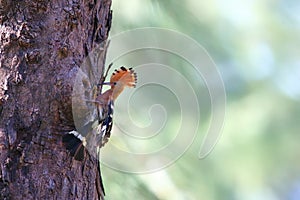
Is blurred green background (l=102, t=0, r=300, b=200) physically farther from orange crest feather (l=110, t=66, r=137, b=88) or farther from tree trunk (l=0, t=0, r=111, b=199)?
tree trunk (l=0, t=0, r=111, b=199)

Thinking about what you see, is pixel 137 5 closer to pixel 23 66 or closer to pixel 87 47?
pixel 87 47

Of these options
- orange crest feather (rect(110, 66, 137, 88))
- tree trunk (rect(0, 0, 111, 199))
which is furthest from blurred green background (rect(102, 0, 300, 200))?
tree trunk (rect(0, 0, 111, 199))

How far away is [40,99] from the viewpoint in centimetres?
114

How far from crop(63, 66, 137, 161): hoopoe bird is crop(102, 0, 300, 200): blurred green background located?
498mm

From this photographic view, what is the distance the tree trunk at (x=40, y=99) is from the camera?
1089mm

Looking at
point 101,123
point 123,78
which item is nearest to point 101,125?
point 101,123

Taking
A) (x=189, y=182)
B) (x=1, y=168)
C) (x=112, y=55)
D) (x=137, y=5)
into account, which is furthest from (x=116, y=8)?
(x=1, y=168)

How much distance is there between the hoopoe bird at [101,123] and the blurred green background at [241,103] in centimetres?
50

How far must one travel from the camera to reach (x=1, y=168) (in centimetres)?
107

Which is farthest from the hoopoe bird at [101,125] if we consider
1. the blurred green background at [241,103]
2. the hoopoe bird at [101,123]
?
the blurred green background at [241,103]

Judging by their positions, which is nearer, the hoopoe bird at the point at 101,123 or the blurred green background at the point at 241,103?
the hoopoe bird at the point at 101,123

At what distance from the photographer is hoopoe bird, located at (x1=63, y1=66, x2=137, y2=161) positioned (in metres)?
1.15

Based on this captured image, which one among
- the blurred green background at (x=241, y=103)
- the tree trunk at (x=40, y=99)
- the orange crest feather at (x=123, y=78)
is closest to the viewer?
the tree trunk at (x=40, y=99)

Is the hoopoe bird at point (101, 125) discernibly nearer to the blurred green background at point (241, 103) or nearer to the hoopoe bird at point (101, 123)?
the hoopoe bird at point (101, 123)
